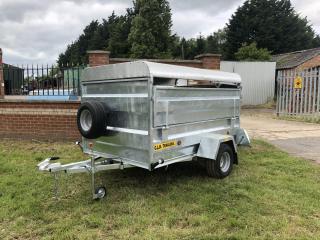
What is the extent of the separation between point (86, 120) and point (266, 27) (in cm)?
3870

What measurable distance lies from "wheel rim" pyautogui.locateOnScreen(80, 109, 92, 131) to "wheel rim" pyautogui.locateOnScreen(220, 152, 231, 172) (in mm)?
2290

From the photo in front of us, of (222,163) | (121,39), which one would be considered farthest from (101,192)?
(121,39)

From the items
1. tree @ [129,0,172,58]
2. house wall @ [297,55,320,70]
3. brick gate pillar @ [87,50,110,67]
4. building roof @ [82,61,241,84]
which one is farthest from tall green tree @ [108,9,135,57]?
building roof @ [82,61,241,84]

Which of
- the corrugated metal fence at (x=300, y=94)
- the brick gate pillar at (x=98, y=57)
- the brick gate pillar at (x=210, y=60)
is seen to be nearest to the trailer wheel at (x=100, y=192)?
the brick gate pillar at (x=98, y=57)

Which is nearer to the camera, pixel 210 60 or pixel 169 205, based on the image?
pixel 169 205

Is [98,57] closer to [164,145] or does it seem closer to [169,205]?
[164,145]

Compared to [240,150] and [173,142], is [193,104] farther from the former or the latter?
[240,150]

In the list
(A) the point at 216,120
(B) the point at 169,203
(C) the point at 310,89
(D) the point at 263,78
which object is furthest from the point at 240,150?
(D) the point at 263,78

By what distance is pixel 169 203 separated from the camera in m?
4.36

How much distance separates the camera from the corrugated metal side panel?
2136 cm

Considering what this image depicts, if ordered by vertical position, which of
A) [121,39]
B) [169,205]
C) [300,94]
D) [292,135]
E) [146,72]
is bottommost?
[169,205]

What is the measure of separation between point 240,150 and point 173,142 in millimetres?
3391

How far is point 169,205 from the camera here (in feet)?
14.1

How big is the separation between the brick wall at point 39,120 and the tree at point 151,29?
24.1m
